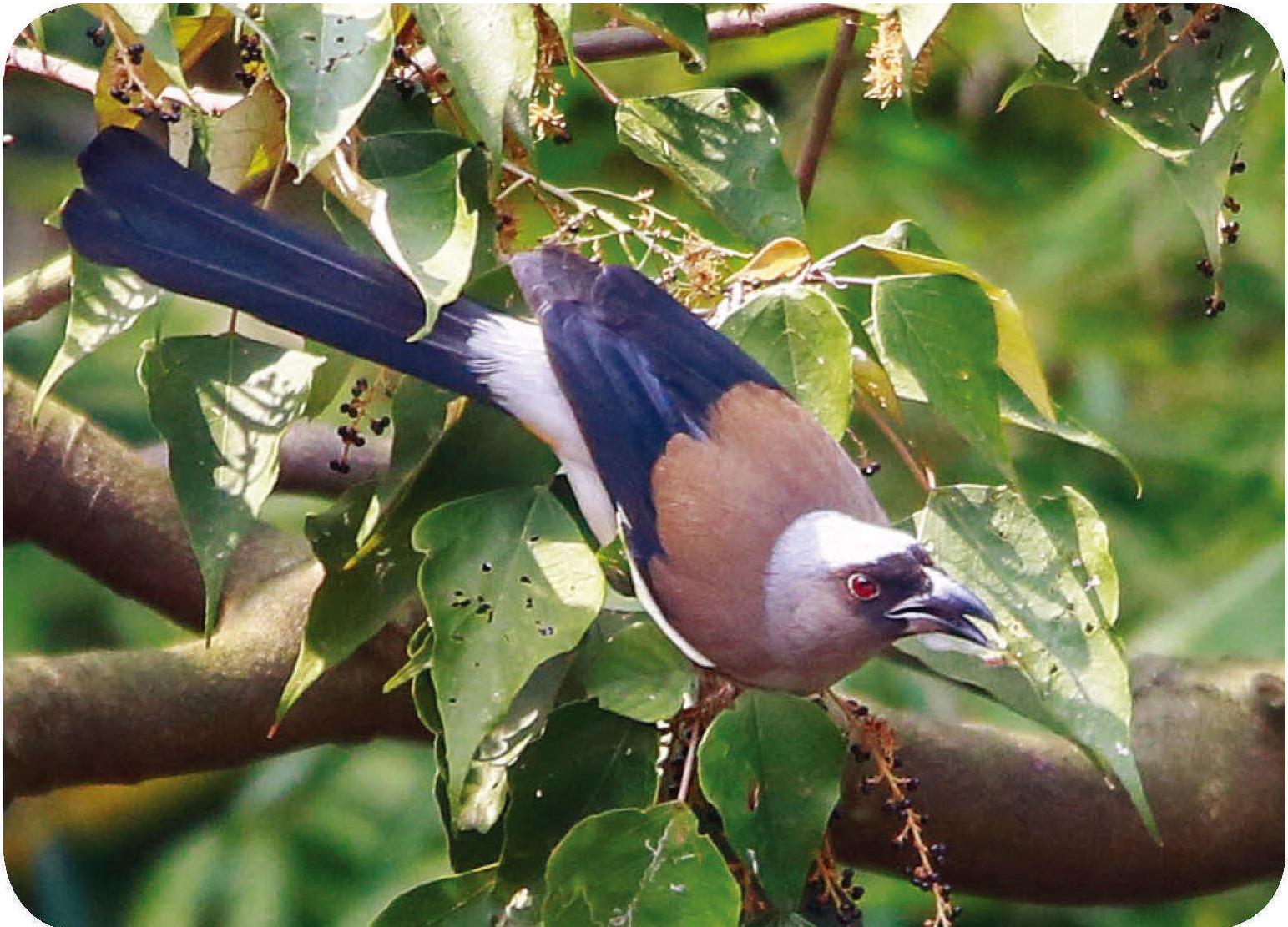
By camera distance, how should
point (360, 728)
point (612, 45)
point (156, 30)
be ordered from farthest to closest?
point (360, 728)
point (612, 45)
point (156, 30)

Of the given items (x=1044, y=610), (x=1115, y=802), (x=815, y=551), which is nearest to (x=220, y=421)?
(x=815, y=551)

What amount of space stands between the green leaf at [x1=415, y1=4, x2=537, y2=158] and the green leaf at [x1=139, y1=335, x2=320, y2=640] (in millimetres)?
223

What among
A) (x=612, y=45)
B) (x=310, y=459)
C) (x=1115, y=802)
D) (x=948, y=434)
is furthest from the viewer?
(x=948, y=434)

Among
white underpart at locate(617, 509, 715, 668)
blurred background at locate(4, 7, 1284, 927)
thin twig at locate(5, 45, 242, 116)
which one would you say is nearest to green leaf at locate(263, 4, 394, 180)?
thin twig at locate(5, 45, 242, 116)

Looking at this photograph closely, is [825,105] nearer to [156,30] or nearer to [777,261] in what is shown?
[777,261]

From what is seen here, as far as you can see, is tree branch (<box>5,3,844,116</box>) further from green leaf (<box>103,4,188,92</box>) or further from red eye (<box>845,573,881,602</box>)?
red eye (<box>845,573,881,602</box>)

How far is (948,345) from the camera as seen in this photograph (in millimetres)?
1137

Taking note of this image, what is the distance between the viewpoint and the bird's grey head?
1.23 m

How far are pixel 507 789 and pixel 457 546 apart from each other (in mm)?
187

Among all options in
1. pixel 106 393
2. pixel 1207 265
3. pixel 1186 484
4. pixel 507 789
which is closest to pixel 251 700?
pixel 507 789

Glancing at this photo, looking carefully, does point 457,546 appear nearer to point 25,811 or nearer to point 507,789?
point 507,789

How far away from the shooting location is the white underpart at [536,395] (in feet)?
4.13

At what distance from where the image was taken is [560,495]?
1305mm

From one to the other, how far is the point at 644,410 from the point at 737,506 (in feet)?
0.32
